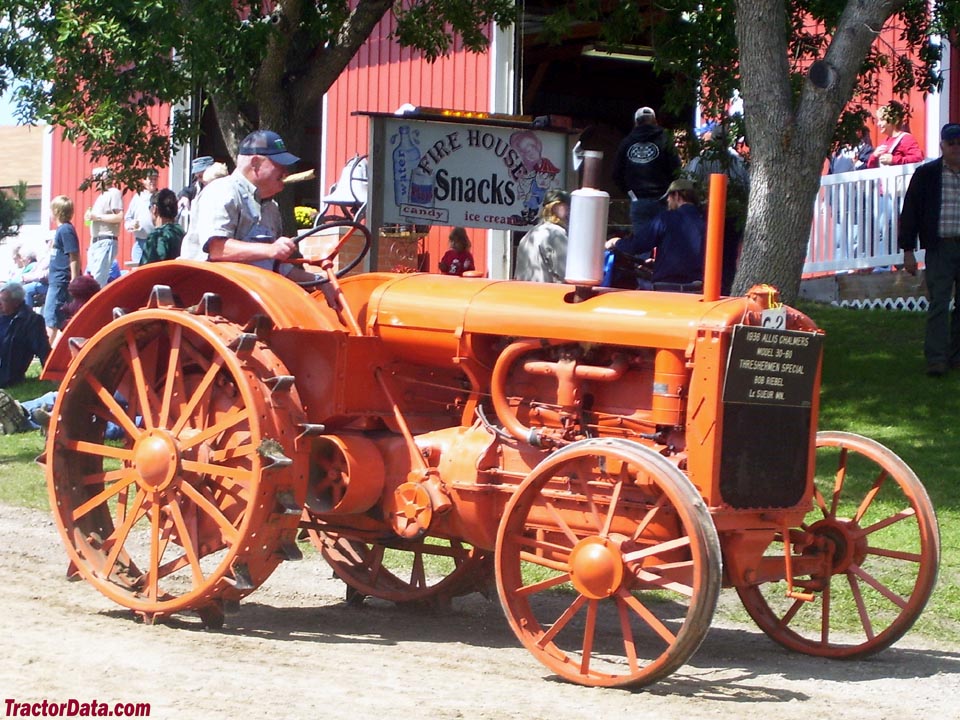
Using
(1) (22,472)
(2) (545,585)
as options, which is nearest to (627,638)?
(2) (545,585)

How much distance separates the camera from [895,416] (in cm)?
980

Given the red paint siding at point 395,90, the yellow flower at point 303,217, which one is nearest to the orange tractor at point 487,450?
the yellow flower at point 303,217

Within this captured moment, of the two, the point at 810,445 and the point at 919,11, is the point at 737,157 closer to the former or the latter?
the point at 919,11

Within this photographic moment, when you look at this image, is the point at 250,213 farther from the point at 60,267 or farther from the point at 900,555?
the point at 60,267

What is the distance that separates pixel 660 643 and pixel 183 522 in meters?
1.85

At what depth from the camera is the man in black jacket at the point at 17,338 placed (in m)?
14.0

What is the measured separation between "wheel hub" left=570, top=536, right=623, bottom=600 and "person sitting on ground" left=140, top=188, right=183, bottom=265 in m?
5.58

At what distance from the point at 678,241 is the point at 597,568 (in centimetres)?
473

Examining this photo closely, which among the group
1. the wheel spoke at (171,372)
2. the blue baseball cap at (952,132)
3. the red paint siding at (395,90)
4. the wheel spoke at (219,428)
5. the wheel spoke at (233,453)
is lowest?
the wheel spoke at (233,453)

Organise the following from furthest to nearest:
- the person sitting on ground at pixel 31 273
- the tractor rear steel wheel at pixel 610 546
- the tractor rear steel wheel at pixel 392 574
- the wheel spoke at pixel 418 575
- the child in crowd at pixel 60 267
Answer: the person sitting on ground at pixel 31 273, the child in crowd at pixel 60 267, the wheel spoke at pixel 418 575, the tractor rear steel wheel at pixel 392 574, the tractor rear steel wheel at pixel 610 546

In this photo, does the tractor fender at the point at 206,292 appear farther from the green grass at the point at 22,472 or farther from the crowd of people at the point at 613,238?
the green grass at the point at 22,472

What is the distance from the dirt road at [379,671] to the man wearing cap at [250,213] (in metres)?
1.43

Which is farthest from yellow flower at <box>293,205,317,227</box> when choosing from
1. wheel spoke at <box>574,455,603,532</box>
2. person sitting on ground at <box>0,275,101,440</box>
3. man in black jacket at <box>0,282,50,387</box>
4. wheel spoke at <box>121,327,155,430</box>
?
wheel spoke at <box>574,455,603,532</box>

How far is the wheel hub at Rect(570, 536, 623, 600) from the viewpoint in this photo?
4965 millimetres
